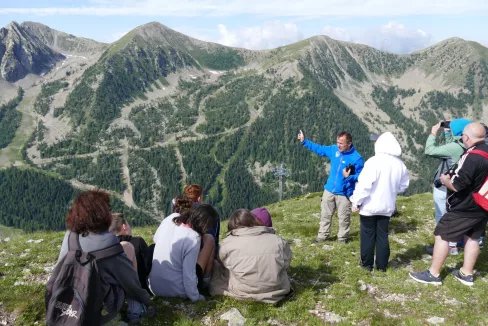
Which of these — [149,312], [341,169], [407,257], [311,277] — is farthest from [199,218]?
[407,257]

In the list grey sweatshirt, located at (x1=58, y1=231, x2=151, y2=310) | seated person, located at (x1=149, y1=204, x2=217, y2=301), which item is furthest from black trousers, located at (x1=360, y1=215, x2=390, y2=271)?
grey sweatshirt, located at (x1=58, y1=231, x2=151, y2=310)

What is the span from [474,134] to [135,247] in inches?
377

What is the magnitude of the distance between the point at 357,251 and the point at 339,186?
2.71 meters

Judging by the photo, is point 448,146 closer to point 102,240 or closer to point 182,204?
point 182,204

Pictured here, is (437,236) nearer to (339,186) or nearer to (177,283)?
(339,186)

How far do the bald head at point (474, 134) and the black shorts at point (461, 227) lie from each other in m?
2.05

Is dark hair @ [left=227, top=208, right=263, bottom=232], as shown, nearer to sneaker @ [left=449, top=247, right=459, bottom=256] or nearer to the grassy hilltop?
the grassy hilltop

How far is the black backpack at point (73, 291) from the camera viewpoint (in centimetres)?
595

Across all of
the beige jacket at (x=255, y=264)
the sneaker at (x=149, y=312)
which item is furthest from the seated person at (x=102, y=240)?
the beige jacket at (x=255, y=264)

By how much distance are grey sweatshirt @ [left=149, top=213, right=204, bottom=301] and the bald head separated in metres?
7.75

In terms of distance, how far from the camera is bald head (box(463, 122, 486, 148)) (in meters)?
8.62

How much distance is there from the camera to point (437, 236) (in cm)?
950

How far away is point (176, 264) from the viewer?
28.2 feet

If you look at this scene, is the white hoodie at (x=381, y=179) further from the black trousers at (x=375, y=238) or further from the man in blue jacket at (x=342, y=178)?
the man in blue jacket at (x=342, y=178)
